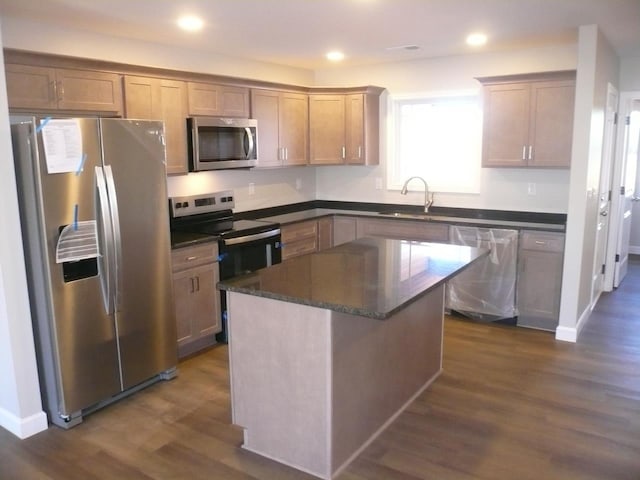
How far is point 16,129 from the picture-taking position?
9.55 ft

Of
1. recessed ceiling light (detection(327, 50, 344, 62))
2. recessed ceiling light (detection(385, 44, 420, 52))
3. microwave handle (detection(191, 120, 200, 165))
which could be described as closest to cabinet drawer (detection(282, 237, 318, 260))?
microwave handle (detection(191, 120, 200, 165))

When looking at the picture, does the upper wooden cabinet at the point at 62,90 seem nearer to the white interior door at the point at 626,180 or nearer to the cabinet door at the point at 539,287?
the cabinet door at the point at 539,287

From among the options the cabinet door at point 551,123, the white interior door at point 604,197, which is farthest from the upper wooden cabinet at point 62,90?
the white interior door at point 604,197

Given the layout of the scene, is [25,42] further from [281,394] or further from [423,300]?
[423,300]

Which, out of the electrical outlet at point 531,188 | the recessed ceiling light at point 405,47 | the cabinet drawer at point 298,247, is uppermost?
the recessed ceiling light at point 405,47

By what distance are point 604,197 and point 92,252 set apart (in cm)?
472

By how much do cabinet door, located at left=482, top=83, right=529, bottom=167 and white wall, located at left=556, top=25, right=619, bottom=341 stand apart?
595 mm

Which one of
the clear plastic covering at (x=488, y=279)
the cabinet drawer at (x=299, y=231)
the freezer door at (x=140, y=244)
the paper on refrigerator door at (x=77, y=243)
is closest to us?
the paper on refrigerator door at (x=77, y=243)

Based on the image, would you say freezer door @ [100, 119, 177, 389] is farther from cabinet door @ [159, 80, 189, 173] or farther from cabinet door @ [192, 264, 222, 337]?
cabinet door @ [159, 80, 189, 173]

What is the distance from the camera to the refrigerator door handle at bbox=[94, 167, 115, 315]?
3113 mm

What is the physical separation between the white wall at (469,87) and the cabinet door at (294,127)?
0.70 m

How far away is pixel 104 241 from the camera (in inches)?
124

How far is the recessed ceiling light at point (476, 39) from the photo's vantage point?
14.1 feet

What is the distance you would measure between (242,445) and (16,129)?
2122mm
